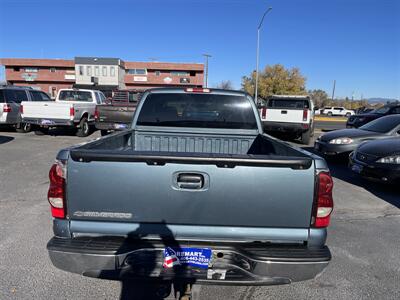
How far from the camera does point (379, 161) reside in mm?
5988

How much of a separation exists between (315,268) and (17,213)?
4.33 meters

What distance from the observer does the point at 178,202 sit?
86.4 inches

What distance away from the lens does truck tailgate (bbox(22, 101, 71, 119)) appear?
38.5ft

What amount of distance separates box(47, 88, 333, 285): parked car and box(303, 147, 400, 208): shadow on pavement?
14.4 feet

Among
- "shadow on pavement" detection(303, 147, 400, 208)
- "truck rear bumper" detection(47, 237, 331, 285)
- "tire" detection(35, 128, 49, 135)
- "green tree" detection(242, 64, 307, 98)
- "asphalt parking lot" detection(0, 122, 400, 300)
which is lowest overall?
"shadow on pavement" detection(303, 147, 400, 208)

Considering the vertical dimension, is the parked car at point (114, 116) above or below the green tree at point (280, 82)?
below

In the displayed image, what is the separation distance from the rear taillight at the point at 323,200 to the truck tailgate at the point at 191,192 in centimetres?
8

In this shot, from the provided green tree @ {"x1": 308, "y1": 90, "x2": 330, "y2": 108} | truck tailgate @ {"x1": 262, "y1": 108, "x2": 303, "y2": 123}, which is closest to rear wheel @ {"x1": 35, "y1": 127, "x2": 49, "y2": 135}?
truck tailgate @ {"x1": 262, "y1": 108, "x2": 303, "y2": 123}

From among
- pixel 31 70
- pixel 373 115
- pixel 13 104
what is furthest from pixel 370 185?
pixel 31 70

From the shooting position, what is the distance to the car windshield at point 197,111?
13.3 feet

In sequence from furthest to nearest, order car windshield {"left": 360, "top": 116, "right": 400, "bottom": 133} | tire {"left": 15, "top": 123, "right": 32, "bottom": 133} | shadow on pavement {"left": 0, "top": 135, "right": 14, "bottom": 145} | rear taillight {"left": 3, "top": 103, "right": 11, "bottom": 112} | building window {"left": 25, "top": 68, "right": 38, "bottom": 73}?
building window {"left": 25, "top": 68, "right": 38, "bottom": 73}, tire {"left": 15, "top": 123, "right": 32, "bottom": 133}, rear taillight {"left": 3, "top": 103, "right": 11, "bottom": 112}, shadow on pavement {"left": 0, "top": 135, "right": 14, "bottom": 145}, car windshield {"left": 360, "top": 116, "right": 400, "bottom": 133}

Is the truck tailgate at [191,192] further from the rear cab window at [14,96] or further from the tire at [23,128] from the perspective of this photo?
the tire at [23,128]

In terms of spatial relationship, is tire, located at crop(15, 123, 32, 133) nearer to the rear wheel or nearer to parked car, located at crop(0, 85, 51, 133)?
→ parked car, located at crop(0, 85, 51, 133)

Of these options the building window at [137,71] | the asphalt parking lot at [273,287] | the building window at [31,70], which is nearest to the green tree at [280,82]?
the building window at [137,71]
